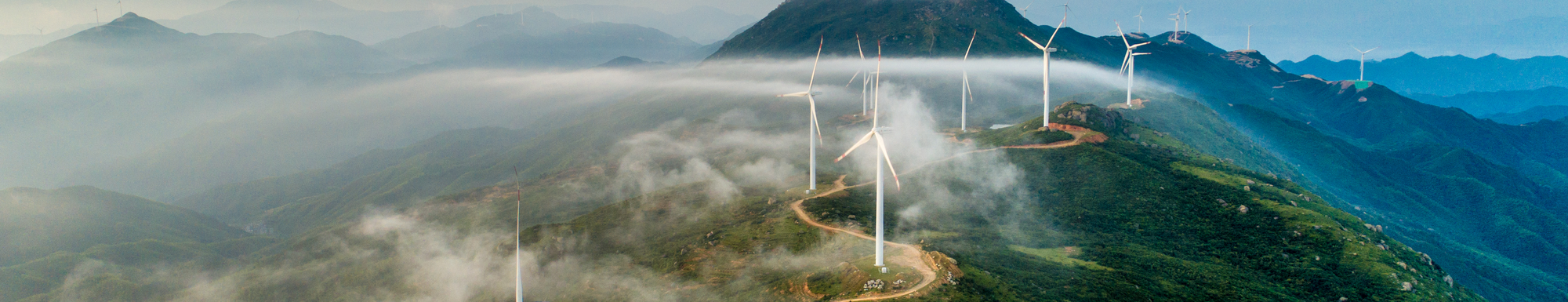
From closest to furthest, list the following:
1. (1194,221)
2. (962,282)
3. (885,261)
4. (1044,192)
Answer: (962,282) < (885,261) < (1194,221) < (1044,192)

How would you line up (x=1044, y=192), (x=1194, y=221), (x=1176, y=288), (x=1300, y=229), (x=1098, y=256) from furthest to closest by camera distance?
1. (x=1044, y=192)
2. (x=1194, y=221)
3. (x=1300, y=229)
4. (x=1098, y=256)
5. (x=1176, y=288)

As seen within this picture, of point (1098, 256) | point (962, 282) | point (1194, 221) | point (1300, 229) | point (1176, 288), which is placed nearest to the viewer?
point (962, 282)

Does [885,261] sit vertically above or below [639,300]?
above

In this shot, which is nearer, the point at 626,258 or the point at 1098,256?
the point at 1098,256

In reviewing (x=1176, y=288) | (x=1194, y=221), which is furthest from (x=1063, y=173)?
Result: (x=1176, y=288)

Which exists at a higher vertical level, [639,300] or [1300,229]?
[1300,229]

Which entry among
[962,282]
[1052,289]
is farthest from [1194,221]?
[962,282]

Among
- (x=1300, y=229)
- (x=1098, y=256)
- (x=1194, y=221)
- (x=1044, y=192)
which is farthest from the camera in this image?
(x=1044, y=192)

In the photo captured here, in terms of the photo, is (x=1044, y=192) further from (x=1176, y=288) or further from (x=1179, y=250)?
(x=1176, y=288)

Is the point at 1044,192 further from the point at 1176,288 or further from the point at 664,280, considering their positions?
the point at 664,280
